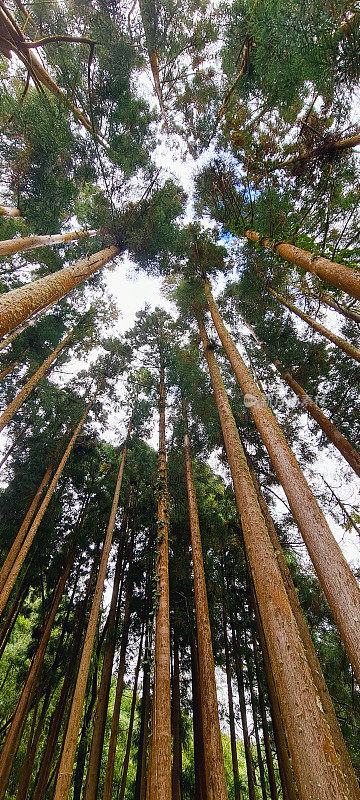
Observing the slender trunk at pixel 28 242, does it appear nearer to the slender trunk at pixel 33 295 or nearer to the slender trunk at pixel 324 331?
the slender trunk at pixel 33 295

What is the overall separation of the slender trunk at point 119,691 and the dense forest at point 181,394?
0.19ft

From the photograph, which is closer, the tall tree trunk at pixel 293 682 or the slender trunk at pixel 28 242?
the tall tree trunk at pixel 293 682

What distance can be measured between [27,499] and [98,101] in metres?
10.6

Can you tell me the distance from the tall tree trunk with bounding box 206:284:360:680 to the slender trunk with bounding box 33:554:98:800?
789 cm

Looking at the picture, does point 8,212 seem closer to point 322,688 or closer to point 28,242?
point 28,242

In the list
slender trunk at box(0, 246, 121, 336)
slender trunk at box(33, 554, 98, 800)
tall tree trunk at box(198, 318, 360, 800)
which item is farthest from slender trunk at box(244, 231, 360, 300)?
slender trunk at box(33, 554, 98, 800)

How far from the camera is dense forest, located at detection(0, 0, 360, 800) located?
4062 mm

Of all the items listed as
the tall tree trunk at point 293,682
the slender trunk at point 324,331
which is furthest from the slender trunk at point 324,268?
the slender trunk at point 324,331

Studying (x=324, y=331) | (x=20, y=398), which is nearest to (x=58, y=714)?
(x=20, y=398)

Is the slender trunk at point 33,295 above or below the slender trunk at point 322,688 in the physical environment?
above

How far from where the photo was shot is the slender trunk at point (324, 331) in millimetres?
6418

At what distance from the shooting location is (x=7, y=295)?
308 centimetres

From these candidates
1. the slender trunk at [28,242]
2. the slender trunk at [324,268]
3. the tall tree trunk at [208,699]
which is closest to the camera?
the slender trunk at [324,268]

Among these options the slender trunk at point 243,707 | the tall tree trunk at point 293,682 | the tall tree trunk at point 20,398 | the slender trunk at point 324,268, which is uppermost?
the tall tree trunk at point 20,398
